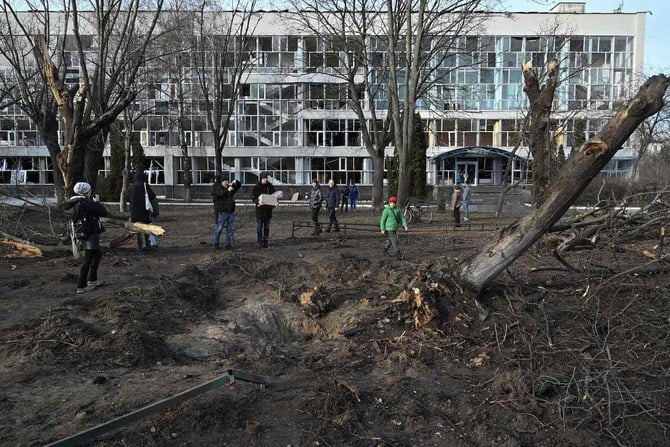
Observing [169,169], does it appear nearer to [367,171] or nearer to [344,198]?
[367,171]

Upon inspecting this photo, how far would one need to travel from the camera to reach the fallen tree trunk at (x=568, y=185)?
5.80 meters

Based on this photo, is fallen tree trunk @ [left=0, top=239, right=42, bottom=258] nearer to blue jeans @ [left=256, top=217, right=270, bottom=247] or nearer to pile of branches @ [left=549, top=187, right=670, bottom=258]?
blue jeans @ [left=256, top=217, right=270, bottom=247]

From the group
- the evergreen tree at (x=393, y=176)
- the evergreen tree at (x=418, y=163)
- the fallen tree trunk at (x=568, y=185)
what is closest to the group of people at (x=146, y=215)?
the fallen tree trunk at (x=568, y=185)

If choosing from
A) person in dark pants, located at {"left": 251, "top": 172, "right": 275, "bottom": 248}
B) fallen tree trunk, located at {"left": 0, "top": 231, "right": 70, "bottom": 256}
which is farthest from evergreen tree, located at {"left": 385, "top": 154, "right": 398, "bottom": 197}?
fallen tree trunk, located at {"left": 0, "top": 231, "right": 70, "bottom": 256}

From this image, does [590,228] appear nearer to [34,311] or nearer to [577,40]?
[34,311]

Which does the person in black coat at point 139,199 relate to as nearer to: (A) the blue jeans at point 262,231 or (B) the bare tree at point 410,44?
(A) the blue jeans at point 262,231

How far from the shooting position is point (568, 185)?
6332 millimetres

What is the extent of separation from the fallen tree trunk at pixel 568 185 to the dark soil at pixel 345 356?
410mm

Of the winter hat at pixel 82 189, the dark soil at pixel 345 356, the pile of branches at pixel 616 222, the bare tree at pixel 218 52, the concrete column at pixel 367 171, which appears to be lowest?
the dark soil at pixel 345 356

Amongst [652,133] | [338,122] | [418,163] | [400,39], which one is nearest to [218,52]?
[400,39]

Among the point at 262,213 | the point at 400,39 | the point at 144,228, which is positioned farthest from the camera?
the point at 400,39

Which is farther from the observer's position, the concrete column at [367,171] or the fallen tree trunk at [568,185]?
the concrete column at [367,171]

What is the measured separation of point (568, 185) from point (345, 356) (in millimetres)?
3174

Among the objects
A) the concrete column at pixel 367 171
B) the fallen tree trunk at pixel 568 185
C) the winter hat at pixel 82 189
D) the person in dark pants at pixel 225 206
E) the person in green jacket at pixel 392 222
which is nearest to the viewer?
the fallen tree trunk at pixel 568 185
